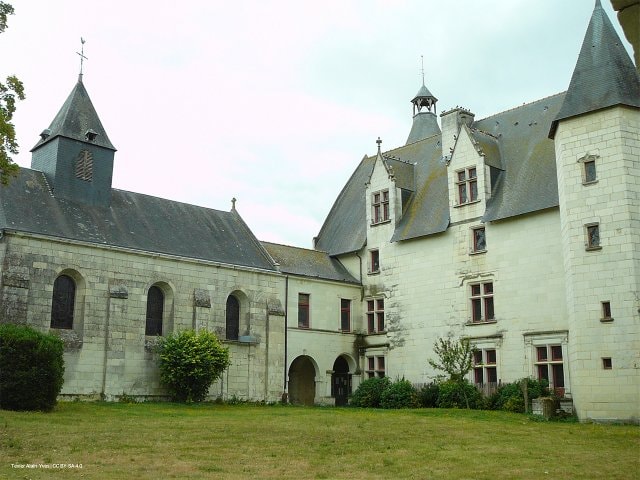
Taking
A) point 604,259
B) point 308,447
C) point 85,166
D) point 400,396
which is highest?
point 85,166

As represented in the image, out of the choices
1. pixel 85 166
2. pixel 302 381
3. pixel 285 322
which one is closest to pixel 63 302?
pixel 85 166

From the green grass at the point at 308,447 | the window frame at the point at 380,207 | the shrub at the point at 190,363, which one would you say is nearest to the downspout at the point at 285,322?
the shrub at the point at 190,363

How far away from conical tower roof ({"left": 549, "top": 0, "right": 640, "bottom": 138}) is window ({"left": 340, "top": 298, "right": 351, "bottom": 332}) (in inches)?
505

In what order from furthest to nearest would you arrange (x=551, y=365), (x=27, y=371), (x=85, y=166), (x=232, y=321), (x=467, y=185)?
1. (x=232, y=321)
2. (x=467, y=185)
3. (x=85, y=166)
4. (x=551, y=365)
5. (x=27, y=371)

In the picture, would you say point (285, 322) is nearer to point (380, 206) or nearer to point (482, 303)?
point (380, 206)

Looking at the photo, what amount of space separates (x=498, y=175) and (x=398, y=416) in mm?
12897

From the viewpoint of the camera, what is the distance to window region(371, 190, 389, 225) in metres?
33.1

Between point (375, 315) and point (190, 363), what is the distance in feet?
32.9

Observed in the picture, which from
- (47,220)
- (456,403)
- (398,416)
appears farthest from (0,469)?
(456,403)

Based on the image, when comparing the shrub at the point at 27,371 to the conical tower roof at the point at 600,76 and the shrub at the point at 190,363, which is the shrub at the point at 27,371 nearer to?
the shrub at the point at 190,363

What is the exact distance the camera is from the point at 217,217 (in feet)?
110

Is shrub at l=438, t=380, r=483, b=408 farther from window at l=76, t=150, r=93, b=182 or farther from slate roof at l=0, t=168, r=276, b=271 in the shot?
window at l=76, t=150, r=93, b=182

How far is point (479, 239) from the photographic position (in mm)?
28844

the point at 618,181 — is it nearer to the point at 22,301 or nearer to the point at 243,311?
the point at 243,311
